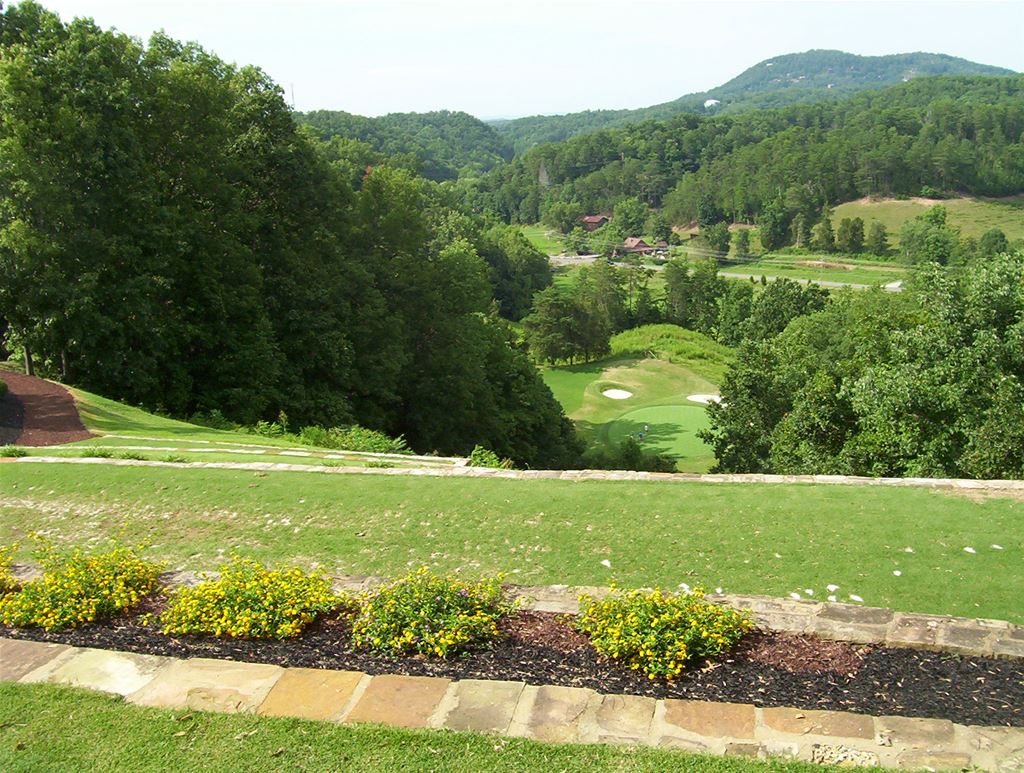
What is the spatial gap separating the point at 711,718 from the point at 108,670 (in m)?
4.72

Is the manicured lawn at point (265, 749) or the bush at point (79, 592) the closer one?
the manicured lawn at point (265, 749)

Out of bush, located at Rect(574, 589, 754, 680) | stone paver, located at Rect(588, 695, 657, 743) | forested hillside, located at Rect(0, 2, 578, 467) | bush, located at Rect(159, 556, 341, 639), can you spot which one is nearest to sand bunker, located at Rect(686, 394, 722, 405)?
forested hillside, located at Rect(0, 2, 578, 467)

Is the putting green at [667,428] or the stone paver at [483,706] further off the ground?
the stone paver at [483,706]

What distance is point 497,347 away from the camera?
114 ft

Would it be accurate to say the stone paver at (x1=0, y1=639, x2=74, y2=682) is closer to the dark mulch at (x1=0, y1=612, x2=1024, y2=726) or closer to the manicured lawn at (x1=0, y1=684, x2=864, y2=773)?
the dark mulch at (x1=0, y1=612, x2=1024, y2=726)

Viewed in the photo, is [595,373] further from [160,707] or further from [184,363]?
[160,707]

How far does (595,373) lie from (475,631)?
2262 inches

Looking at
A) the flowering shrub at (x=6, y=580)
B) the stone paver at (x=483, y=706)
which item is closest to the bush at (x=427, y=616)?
the stone paver at (x=483, y=706)

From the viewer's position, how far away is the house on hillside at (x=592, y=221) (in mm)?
163625

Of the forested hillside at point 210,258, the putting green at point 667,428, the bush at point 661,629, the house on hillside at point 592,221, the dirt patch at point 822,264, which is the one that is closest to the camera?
the bush at point 661,629

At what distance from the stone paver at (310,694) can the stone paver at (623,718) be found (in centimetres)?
189

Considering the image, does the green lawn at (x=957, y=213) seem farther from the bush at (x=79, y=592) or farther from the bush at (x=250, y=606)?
the bush at (x=79, y=592)

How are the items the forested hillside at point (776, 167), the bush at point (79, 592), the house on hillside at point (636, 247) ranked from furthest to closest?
the forested hillside at point (776, 167)
the house on hillside at point (636, 247)
the bush at point (79, 592)

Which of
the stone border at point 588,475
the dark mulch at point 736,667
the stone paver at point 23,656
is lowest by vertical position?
the stone border at point 588,475
